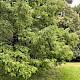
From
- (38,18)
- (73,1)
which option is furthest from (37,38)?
(73,1)

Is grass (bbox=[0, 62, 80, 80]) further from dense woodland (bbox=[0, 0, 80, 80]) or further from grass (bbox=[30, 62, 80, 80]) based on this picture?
dense woodland (bbox=[0, 0, 80, 80])

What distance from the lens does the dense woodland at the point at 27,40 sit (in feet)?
31.7

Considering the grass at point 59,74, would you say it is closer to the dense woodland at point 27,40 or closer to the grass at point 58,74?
the grass at point 58,74

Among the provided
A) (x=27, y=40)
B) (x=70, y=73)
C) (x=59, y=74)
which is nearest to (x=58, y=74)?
(x=59, y=74)

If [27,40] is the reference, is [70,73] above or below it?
below

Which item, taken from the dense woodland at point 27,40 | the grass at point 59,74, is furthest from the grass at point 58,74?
the dense woodland at point 27,40

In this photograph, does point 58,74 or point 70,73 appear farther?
point 70,73

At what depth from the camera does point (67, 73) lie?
1427 centimetres

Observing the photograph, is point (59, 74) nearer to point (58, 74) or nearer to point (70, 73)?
point (58, 74)

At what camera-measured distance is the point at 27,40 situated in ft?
33.8

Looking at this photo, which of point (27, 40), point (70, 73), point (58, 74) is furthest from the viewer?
point (70, 73)

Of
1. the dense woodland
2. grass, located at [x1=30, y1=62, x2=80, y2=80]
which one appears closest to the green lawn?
grass, located at [x1=30, y1=62, x2=80, y2=80]

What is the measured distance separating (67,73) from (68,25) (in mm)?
5311

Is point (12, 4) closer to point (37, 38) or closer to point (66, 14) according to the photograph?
point (37, 38)
